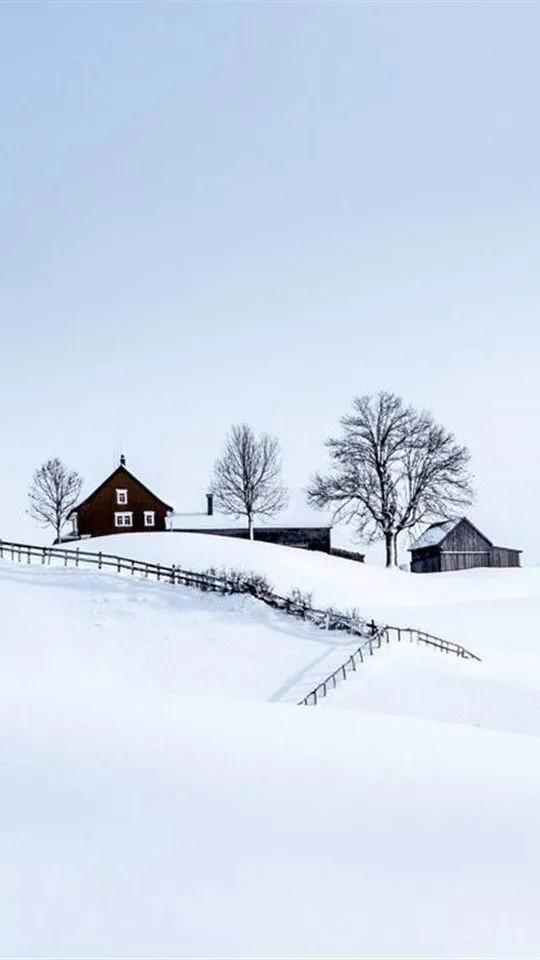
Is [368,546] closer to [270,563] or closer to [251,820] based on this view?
[270,563]

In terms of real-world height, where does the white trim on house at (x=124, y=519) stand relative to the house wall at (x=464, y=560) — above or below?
above

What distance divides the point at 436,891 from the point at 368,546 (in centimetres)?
4778

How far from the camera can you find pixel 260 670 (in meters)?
21.2

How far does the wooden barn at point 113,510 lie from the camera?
2120 inches

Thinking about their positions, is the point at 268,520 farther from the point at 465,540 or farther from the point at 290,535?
the point at 465,540

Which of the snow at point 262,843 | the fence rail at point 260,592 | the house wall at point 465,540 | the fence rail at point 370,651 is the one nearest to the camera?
the snow at point 262,843

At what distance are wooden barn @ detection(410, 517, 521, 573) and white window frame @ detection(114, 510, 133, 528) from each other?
21.6 meters

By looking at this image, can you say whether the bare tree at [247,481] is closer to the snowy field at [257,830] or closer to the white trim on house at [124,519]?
the white trim on house at [124,519]

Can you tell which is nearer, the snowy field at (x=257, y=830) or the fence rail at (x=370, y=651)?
the snowy field at (x=257, y=830)

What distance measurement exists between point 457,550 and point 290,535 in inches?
488

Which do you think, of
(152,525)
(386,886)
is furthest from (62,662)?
(152,525)

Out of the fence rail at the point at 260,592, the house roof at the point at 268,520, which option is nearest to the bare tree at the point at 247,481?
the house roof at the point at 268,520

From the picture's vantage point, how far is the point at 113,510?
53906mm

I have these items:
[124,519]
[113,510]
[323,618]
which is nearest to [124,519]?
[124,519]
